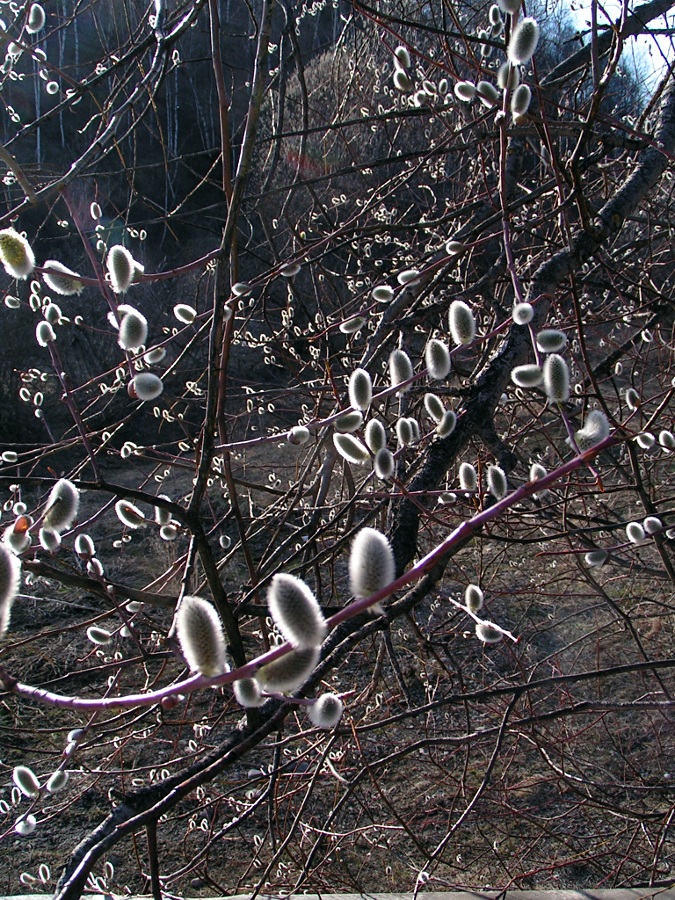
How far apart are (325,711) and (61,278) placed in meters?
0.84

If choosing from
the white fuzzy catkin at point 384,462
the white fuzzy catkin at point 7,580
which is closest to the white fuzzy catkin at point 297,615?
the white fuzzy catkin at point 7,580

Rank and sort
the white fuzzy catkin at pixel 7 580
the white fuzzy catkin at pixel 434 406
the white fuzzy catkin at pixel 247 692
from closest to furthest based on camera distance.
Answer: the white fuzzy catkin at pixel 7 580, the white fuzzy catkin at pixel 247 692, the white fuzzy catkin at pixel 434 406

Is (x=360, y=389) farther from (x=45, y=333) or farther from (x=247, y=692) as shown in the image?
(x=45, y=333)

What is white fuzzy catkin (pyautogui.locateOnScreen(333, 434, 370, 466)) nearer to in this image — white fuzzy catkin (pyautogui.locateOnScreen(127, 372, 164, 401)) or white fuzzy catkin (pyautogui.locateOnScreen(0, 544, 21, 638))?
white fuzzy catkin (pyautogui.locateOnScreen(127, 372, 164, 401))

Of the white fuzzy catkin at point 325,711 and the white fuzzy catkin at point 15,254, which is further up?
the white fuzzy catkin at point 15,254

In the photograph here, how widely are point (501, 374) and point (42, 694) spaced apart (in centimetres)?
119

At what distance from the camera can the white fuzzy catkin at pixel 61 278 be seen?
1.22m

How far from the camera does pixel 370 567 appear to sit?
2.13ft

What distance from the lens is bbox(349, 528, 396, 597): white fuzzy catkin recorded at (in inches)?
25.1

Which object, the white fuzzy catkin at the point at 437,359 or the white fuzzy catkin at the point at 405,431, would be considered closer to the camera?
the white fuzzy catkin at the point at 437,359

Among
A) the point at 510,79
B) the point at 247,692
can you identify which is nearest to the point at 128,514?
the point at 247,692

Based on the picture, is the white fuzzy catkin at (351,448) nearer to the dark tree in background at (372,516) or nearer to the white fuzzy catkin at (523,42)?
the dark tree in background at (372,516)

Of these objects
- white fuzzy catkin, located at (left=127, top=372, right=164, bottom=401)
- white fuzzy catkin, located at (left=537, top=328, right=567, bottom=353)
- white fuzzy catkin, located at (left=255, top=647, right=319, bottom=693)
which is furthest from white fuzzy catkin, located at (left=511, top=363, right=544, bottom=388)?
white fuzzy catkin, located at (left=255, top=647, right=319, bottom=693)

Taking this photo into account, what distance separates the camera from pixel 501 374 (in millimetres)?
1619
